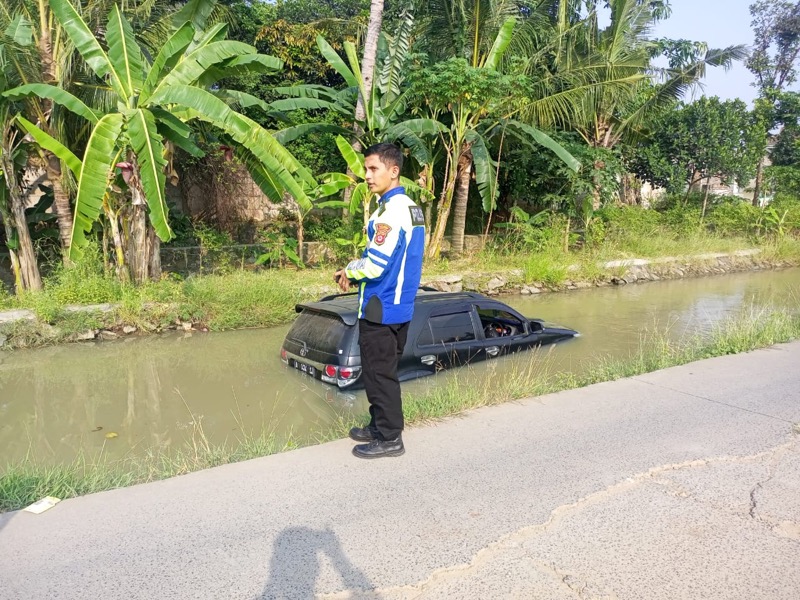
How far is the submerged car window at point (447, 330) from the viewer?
7.36 meters

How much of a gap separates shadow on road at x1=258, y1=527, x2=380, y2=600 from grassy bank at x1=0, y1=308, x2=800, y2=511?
53.9 inches

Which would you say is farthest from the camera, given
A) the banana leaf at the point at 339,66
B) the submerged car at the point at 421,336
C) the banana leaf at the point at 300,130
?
the banana leaf at the point at 339,66

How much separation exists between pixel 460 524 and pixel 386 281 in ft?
5.04

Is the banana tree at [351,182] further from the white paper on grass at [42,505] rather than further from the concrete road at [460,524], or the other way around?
the white paper on grass at [42,505]

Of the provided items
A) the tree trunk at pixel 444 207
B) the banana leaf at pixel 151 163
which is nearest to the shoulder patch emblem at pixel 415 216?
the banana leaf at pixel 151 163

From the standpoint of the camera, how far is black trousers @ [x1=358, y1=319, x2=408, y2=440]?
404cm

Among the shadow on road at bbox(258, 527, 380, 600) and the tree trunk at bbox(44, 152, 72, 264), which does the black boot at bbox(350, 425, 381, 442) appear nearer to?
the shadow on road at bbox(258, 527, 380, 600)

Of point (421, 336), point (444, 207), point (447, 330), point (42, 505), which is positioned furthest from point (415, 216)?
point (444, 207)

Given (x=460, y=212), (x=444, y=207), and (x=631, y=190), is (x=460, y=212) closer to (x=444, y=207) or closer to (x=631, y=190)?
(x=444, y=207)

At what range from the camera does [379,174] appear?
397cm

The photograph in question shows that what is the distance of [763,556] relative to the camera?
301cm

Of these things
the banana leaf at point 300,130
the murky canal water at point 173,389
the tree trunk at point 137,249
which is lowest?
the murky canal water at point 173,389

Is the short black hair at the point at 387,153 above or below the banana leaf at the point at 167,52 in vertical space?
below

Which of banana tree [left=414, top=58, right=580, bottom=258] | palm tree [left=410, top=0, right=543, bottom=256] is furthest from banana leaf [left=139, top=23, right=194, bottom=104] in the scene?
palm tree [left=410, top=0, right=543, bottom=256]
